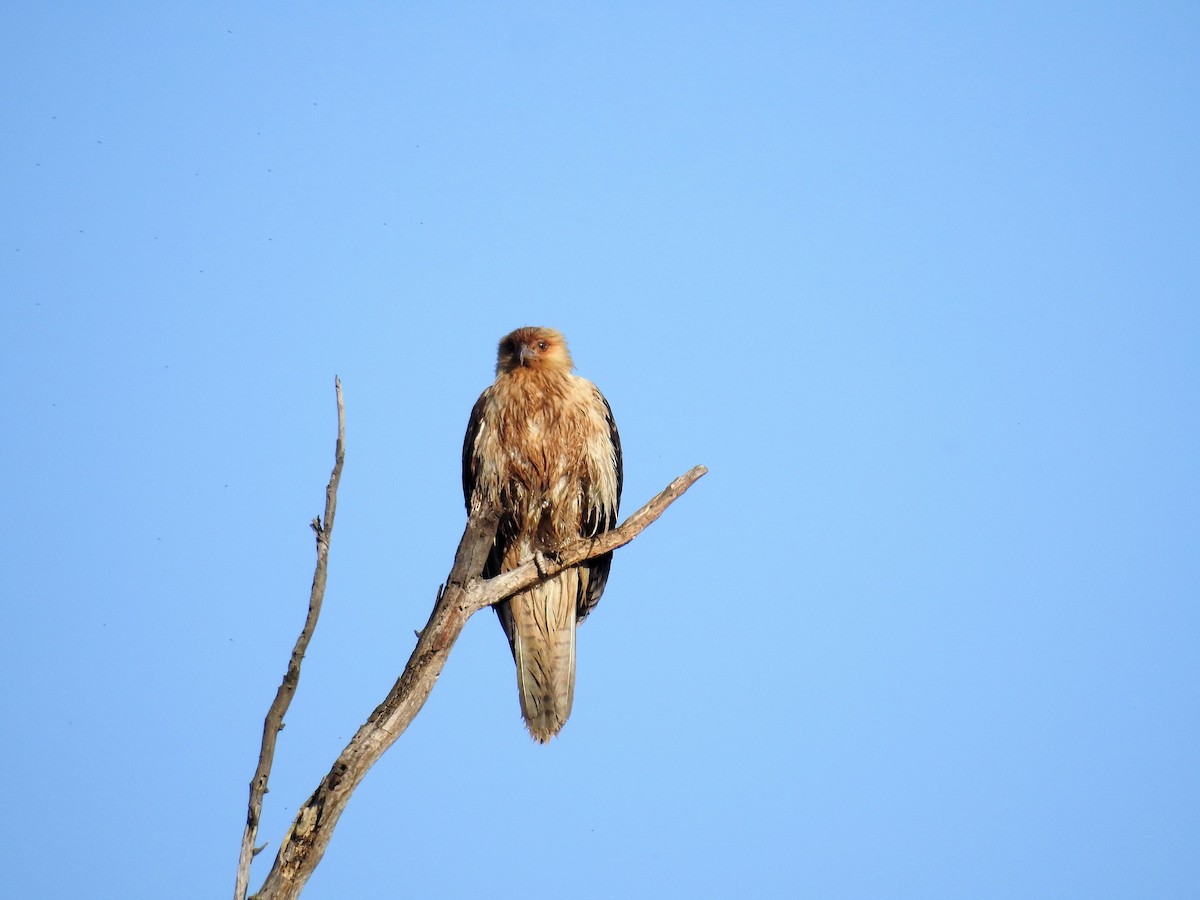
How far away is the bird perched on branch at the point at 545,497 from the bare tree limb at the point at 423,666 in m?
0.70

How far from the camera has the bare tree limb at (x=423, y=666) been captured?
5.09 m

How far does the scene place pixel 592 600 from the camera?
316 inches

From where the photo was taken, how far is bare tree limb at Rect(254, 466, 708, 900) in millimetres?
5094

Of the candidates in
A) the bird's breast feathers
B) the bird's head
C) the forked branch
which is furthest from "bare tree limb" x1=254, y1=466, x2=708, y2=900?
the bird's head

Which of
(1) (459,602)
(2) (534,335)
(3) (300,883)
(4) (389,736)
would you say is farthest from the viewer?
(2) (534,335)

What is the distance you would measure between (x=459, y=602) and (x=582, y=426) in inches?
83.3

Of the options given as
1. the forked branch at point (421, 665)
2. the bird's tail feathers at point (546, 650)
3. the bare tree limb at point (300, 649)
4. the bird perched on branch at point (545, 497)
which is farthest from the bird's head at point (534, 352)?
the bare tree limb at point (300, 649)

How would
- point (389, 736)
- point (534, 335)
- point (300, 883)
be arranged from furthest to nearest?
point (534, 335) < point (389, 736) < point (300, 883)

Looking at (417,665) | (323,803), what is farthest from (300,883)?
(417,665)

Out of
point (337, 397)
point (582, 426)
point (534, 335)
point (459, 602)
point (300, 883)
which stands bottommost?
point (300, 883)

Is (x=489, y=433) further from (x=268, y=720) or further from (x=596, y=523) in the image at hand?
(x=268, y=720)

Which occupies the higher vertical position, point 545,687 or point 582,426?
point 582,426

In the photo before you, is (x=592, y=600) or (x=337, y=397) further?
(x=592, y=600)

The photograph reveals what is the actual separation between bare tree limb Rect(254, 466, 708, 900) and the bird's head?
1.59 metres
